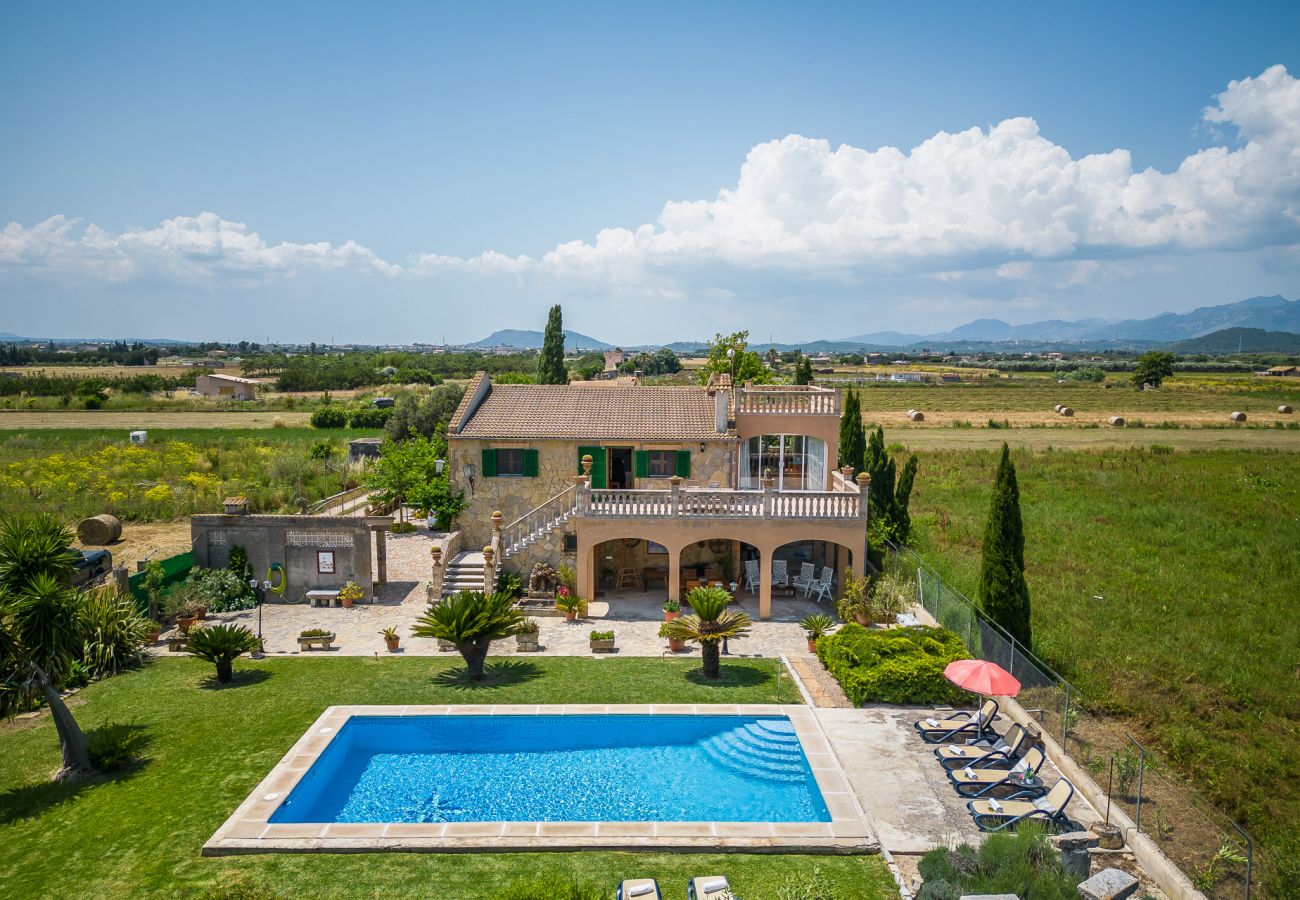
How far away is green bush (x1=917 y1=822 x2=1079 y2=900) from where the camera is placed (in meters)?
10.2

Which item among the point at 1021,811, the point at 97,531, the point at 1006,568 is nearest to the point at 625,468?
the point at 1006,568

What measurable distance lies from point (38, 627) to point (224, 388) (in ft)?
324

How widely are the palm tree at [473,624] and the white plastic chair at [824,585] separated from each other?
34.2 feet

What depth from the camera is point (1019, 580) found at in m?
19.5

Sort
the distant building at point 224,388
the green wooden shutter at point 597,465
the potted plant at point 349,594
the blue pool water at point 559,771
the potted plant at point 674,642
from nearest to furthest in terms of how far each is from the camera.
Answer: the blue pool water at point 559,771 → the potted plant at point 674,642 → the potted plant at point 349,594 → the green wooden shutter at point 597,465 → the distant building at point 224,388

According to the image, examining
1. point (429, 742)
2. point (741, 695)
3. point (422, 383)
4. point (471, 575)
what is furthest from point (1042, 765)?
point (422, 383)

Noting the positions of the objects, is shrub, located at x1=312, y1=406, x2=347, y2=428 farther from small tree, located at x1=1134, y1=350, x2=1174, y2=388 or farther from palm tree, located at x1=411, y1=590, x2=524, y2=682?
small tree, located at x1=1134, y1=350, x2=1174, y2=388

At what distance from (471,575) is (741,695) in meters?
10.3

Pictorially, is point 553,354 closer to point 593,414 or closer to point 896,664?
point 593,414

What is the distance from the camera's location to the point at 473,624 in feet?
59.2

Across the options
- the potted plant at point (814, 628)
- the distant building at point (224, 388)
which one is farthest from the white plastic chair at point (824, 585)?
the distant building at point (224, 388)

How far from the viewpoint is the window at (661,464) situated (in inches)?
1040

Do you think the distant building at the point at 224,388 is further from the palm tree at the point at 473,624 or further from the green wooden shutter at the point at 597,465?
the palm tree at the point at 473,624

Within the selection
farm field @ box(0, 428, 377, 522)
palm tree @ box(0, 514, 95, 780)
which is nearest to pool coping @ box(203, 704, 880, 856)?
palm tree @ box(0, 514, 95, 780)
